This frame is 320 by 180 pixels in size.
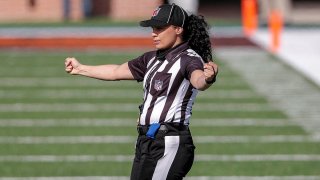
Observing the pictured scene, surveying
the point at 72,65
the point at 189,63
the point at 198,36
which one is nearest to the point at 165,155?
the point at 189,63

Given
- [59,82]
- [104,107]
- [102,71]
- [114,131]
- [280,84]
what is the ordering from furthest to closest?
[59,82]
[280,84]
[104,107]
[114,131]
[102,71]

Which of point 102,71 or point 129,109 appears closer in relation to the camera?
point 102,71

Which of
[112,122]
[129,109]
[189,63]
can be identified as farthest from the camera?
[129,109]

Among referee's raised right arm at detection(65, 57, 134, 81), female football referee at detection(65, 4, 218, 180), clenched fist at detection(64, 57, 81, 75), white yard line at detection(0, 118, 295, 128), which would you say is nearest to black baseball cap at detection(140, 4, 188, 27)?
female football referee at detection(65, 4, 218, 180)

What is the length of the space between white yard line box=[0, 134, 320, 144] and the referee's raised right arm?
5186mm

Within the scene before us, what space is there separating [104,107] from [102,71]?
8166mm

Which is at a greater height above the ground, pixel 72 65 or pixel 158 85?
pixel 158 85

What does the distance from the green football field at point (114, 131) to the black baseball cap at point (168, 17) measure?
154 inches

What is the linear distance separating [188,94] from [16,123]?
24.4 feet

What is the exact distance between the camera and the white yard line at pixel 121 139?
1201cm

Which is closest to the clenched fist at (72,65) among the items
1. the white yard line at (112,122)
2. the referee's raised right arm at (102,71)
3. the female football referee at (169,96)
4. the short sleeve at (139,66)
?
the referee's raised right arm at (102,71)

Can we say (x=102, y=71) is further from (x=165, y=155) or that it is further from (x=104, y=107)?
(x=104, y=107)

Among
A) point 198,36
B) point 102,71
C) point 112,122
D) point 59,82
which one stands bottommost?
point 59,82

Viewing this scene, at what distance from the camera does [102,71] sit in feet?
22.3
